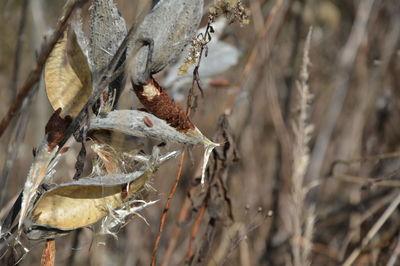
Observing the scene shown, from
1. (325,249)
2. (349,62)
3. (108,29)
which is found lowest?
(325,249)

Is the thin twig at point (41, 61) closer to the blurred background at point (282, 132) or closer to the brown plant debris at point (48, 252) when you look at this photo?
the brown plant debris at point (48, 252)

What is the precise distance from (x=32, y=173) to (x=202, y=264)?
1.48 feet

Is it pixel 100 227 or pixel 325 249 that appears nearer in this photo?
pixel 100 227

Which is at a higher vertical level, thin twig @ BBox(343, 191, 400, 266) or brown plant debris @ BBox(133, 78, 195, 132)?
brown plant debris @ BBox(133, 78, 195, 132)

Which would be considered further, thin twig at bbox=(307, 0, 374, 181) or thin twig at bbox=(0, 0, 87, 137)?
thin twig at bbox=(307, 0, 374, 181)

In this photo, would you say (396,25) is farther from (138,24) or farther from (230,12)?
(138,24)

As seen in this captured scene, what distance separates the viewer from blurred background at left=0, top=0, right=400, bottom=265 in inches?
54.4

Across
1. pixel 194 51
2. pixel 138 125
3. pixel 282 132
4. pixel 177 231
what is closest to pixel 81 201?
pixel 138 125

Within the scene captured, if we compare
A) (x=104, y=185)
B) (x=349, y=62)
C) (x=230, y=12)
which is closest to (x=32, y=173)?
(x=104, y=185)

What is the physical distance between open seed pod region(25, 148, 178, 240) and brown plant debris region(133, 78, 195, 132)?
1.7 inches

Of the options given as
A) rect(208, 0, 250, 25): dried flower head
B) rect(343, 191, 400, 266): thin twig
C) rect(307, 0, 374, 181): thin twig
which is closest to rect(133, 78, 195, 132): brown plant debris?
rect(208, 0, 250, 25): dried flower head

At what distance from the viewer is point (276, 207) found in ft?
5.92

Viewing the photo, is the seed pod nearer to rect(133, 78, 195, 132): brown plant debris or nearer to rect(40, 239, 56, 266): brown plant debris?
rect(133, 78, 195, 132): brown plant debris

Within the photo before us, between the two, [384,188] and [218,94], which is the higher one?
[218,94]
